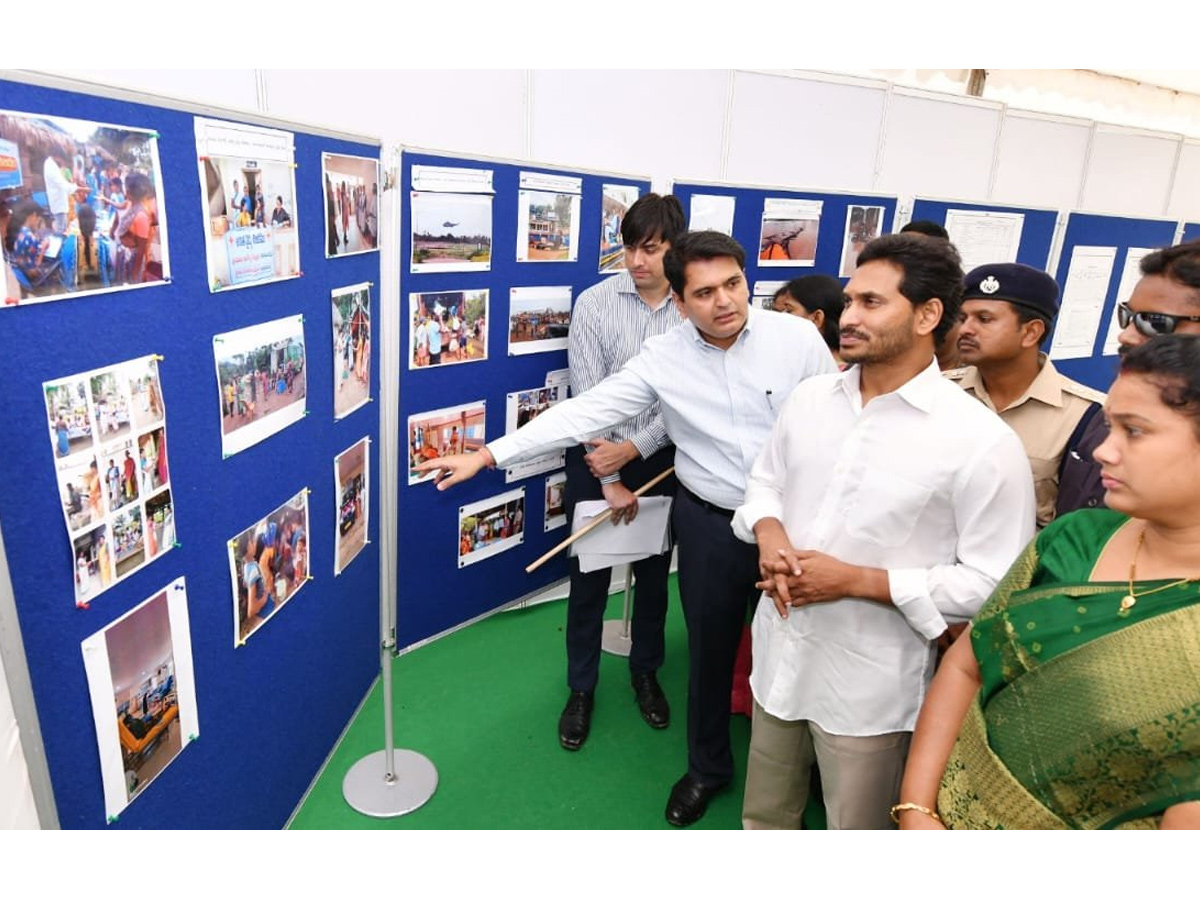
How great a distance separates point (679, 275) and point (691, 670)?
116 centimetres

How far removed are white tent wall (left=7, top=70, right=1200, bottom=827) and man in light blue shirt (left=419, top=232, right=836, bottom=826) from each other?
3.29 feet

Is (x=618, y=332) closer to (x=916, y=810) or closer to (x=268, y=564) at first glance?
(x=268, y=564)

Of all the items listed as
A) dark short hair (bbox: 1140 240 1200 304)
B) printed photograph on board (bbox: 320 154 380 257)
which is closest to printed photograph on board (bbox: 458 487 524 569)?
printed photograph on board (bbox: 320 154 380 257)

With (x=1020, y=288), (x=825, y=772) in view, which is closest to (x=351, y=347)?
(x=825, y=772)

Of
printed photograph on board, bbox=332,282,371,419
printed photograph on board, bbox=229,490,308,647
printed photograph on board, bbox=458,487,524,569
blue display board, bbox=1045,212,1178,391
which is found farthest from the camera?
blue display board, bbox=1045,212,1178,391

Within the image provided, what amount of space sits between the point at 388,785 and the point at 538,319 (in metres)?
1.68

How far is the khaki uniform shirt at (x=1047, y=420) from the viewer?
1722 mm

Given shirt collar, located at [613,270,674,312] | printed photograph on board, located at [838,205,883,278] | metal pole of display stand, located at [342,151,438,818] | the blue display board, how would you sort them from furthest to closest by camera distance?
the blue display board < printed photograph on board, located at [838,205,883,278] < shirt collar, located at [613,270,674,312] < metal pole of display stand, located at [342,151,438,818]

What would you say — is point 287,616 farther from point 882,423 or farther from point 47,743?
point 882,423

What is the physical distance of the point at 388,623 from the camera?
7.45 feet

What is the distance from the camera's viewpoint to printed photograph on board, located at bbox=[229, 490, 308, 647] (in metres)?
1.57

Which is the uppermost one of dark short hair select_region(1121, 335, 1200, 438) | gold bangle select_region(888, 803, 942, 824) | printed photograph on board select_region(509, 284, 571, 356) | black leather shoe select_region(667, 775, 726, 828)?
dark short hair select_region(1121, 335, 1200, 438)

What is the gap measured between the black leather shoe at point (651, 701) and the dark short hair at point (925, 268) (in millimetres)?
1761

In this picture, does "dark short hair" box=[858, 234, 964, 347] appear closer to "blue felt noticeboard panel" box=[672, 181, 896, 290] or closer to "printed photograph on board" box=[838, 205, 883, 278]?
"blue felt noticeboard panel" box=[672, 181, 896, 290]
